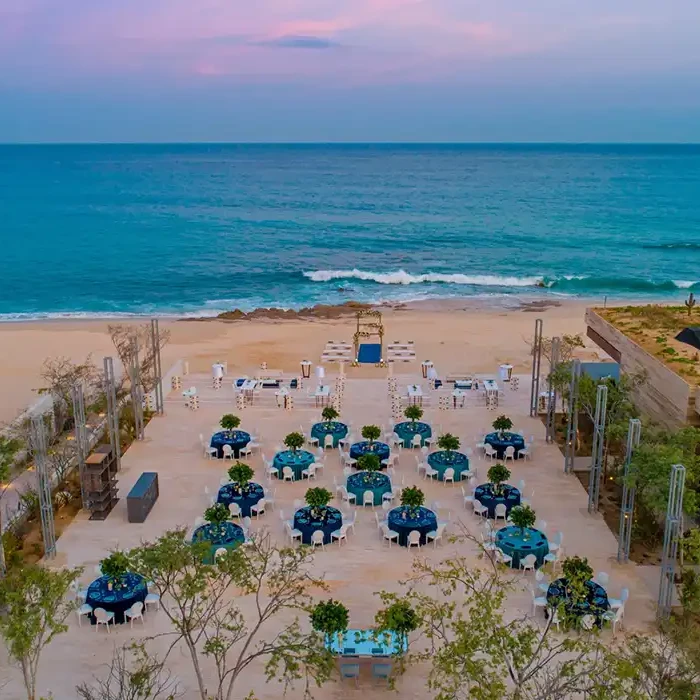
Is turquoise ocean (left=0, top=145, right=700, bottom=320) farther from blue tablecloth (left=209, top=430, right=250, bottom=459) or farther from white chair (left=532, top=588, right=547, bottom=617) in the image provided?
white chair (left=532, top=588, right=547, bottom=617)

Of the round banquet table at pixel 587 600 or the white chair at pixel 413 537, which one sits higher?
the round banquet table at pixel 587 600

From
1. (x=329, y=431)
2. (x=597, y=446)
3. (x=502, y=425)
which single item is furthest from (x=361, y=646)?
(x=502, y=425)

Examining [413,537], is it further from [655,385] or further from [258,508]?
[655,385]

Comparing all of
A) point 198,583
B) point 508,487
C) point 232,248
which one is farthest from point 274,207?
point 198,583

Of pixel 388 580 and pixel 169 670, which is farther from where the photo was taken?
pixel 388 580

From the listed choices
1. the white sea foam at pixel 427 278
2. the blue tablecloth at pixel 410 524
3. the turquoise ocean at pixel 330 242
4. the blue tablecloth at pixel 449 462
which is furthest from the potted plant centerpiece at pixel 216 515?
the white sea foam at pixel 427 278

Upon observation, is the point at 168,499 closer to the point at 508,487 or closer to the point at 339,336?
the point at 508,487

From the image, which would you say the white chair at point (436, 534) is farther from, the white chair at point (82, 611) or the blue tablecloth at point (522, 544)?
the white chair at point (82, 611)
